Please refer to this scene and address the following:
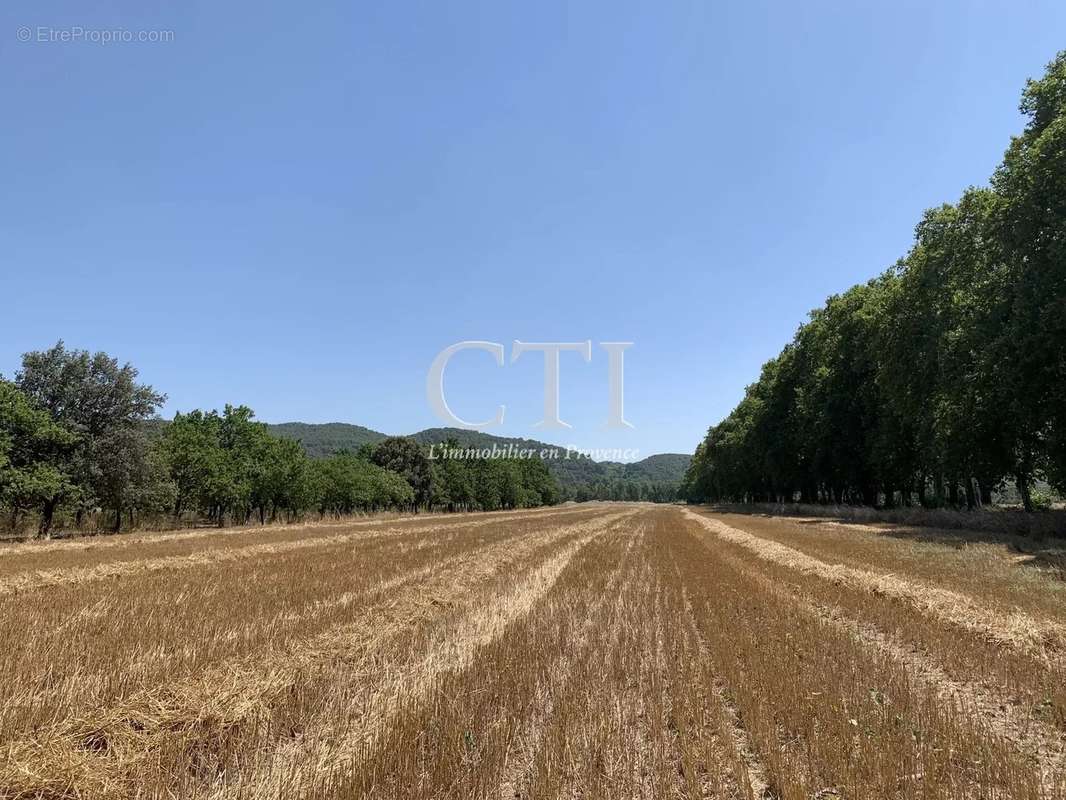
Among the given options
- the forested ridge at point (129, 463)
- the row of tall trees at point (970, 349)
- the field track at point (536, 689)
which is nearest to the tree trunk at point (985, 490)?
the row of tall trees at point (970, 349)

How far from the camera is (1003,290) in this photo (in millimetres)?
26344

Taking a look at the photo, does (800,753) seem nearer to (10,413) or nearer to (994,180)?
(994,180)

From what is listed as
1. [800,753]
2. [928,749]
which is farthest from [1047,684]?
[800,753]

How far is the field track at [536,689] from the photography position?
468cm

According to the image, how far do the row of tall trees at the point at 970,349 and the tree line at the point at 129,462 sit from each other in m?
53.9

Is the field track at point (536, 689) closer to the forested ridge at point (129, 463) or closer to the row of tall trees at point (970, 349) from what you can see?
the row of tall trees at point (970, 349)

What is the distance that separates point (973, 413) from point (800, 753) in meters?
32.1

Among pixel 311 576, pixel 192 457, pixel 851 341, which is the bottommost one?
pixel 311 576

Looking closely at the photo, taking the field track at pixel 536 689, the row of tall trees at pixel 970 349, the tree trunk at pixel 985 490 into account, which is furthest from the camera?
the tree trunk at pixel 985 490

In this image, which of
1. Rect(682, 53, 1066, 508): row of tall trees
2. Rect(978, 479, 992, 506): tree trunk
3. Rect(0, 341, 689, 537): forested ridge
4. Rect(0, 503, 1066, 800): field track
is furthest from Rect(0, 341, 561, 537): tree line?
Rect(978, 479, 992, 506): tree trunk

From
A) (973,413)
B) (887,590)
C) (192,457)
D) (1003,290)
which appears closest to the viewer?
(887,590)

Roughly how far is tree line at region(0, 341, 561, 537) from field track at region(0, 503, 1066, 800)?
2589cm

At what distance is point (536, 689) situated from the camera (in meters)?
6.95

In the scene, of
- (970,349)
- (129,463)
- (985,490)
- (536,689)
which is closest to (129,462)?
(129,463)
